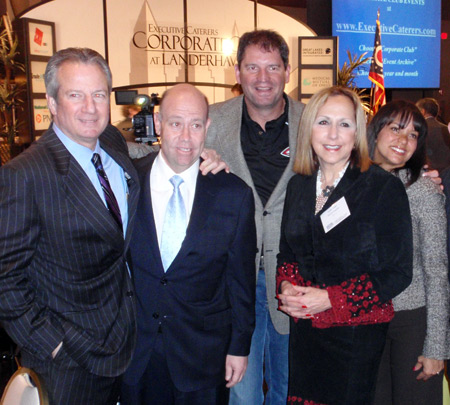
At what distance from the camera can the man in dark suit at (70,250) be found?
4.93 feet

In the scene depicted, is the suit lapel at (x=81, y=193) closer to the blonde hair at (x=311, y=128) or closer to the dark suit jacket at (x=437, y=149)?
the blonde hair at (x=311, y=128)

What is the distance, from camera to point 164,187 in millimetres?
1896

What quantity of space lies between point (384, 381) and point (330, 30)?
8371 mm

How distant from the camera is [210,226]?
1854mm

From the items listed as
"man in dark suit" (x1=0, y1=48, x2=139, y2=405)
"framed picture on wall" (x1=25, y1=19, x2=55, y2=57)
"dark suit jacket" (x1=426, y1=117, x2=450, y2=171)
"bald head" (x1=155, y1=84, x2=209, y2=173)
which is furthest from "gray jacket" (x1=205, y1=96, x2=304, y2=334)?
"framed picture on wall" (x1=25, y1=19, x2=55, y2=57)

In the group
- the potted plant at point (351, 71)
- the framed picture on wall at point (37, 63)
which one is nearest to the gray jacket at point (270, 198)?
the framed picture on wall at point (37, 63)

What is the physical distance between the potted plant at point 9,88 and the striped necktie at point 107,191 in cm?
538

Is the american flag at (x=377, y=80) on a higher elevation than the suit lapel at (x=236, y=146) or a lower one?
higher

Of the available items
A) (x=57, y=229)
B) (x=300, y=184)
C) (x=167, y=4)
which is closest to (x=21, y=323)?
(x=57, y=229)

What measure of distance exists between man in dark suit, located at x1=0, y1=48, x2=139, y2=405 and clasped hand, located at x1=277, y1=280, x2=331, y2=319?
618 mm

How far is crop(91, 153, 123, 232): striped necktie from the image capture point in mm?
1733

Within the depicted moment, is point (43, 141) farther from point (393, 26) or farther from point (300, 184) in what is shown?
point (393, 26)

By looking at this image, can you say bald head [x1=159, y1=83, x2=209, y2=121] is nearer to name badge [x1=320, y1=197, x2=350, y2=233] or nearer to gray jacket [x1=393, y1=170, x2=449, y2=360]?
name badge [x1=320, y1=197, x2=350, y2=233]

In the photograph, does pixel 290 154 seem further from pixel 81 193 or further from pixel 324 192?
pixel 81 193
